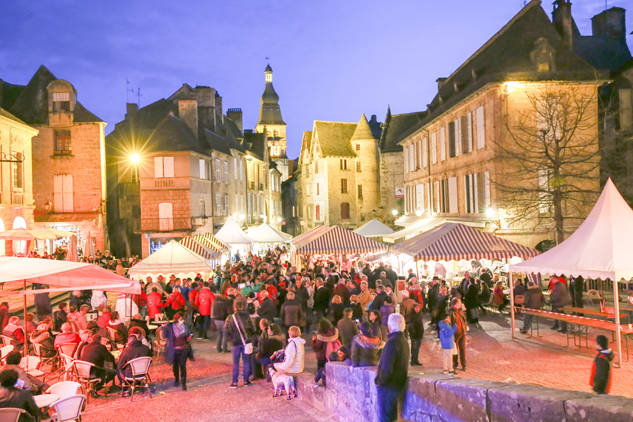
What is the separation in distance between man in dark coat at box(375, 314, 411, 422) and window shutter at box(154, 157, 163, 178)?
2963 centimetres

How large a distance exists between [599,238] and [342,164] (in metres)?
42.9

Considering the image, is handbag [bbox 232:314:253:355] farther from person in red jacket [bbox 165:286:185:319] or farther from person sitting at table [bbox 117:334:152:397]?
person in red jacket [bbox 165:286:185:319]

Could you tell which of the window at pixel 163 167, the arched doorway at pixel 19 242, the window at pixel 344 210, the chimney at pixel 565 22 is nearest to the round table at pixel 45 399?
the arched doorway at pixel 19 242

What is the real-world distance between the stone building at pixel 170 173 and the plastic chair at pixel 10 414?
24.2 m

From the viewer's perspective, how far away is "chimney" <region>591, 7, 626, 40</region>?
102ft

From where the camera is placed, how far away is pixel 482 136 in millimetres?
22469

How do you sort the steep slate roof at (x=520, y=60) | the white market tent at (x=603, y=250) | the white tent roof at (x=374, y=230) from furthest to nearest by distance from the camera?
the white tent roof at (x=374, y=230)
the steep slate roof at (x=520, y=60)
the white market tent at (x=603, y=250)

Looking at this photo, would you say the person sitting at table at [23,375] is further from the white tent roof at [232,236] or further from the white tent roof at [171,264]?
the white tent roof at [232,236]

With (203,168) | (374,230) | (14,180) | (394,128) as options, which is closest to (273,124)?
(394,128)

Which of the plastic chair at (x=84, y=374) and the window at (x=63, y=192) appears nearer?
the plastic chair at (x=84, y=374)

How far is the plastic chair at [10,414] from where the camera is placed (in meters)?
5.73

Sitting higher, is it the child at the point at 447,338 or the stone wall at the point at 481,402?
the stone wall at the point at 481,402

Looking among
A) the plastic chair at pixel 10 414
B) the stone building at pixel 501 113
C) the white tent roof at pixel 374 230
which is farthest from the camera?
the white tent roof at pixel 374 230

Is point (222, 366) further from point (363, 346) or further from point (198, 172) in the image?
point (198, 172)
